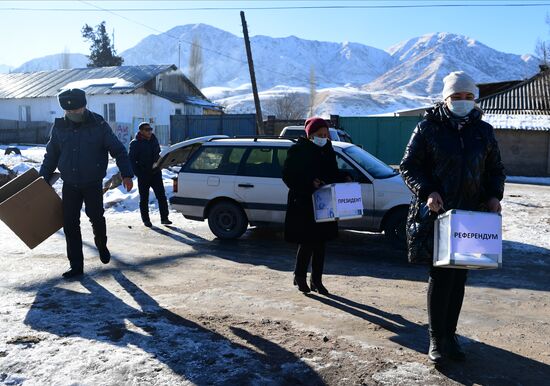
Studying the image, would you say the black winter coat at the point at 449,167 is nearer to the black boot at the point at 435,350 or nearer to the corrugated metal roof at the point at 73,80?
the black boot at the point at 435,350

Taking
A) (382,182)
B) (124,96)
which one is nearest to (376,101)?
(124,96)

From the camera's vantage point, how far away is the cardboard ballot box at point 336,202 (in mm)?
5184

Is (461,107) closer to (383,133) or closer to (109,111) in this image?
(383,133)

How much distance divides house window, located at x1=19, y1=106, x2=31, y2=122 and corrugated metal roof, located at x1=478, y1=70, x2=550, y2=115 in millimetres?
33086

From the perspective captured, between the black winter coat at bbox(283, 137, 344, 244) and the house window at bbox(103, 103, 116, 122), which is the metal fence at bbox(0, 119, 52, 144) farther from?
the black winter coat at bbox(283, 137, 344, 244)

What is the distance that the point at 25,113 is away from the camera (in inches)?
1650

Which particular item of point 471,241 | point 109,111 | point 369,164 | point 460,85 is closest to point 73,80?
point 109,111

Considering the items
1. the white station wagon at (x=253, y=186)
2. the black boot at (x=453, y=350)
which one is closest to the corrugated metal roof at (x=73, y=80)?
the white station wagon at (x=253, y=186)

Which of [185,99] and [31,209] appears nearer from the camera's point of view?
[31,209]

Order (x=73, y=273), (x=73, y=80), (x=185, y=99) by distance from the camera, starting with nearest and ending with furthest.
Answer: (x=73, y=273) → (x=185, y=99) → (x=73, y=80)

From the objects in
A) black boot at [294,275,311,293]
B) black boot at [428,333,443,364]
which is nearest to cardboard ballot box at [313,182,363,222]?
black boot at [294,275,311,293]

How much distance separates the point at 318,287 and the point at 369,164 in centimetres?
307

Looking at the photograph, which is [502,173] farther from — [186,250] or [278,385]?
[186,250]

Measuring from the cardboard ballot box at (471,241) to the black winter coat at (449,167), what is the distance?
0.31 metres
